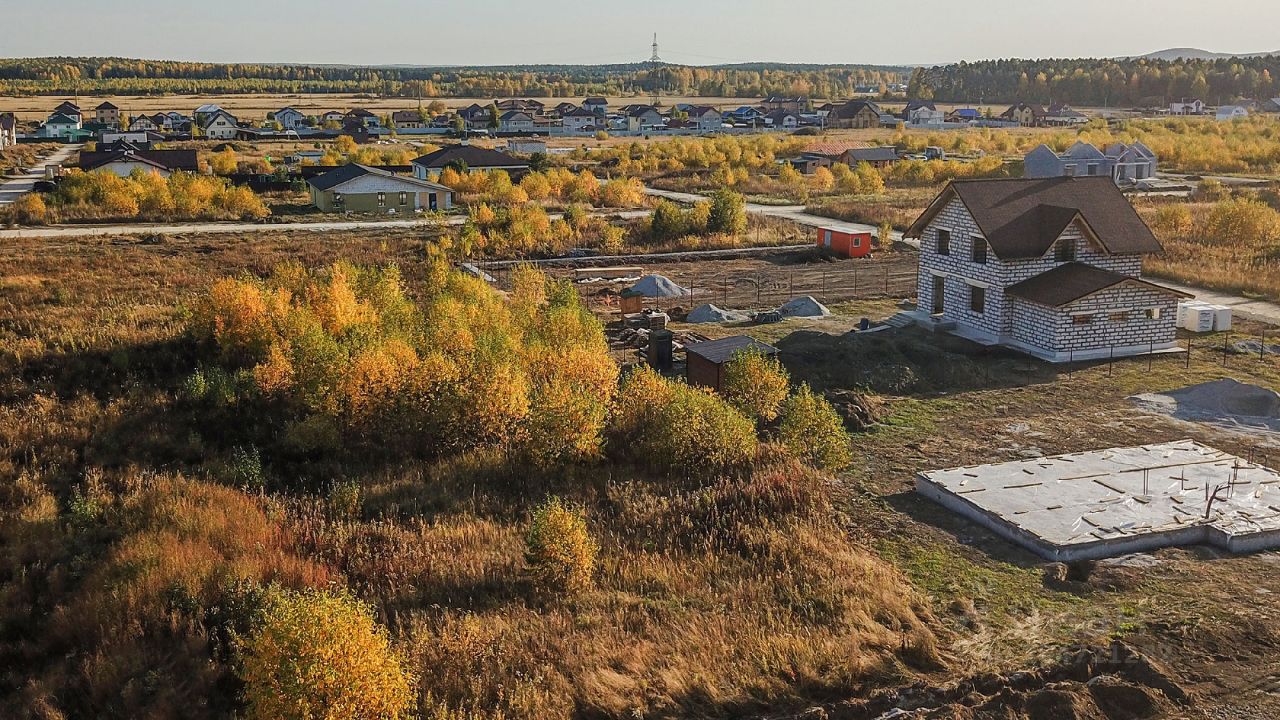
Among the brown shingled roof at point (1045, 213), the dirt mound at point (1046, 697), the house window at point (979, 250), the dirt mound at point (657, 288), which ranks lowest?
the dirt mound at point (1046, 697)

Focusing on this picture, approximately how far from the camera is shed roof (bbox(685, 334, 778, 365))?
2436cm

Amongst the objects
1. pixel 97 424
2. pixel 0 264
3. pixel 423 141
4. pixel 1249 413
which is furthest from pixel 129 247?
pixel 423 141

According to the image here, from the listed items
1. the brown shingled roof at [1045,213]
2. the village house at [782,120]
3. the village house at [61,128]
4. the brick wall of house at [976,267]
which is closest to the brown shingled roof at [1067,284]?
the brick wall of house at [976,267]

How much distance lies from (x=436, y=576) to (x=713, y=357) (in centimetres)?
1111

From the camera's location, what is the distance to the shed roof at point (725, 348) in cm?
2436

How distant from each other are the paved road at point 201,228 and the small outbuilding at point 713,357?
3411cm

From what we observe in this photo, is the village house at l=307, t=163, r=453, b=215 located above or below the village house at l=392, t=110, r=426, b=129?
below

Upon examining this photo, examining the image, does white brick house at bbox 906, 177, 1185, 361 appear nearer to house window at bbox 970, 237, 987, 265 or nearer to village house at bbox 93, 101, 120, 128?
house window at bbox 970, 237, 987, 265

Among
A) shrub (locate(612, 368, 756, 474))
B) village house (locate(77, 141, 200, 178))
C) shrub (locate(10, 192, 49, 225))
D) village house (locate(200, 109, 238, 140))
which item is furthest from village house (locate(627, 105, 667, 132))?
shrub (locate(612, 368, 756, 474))

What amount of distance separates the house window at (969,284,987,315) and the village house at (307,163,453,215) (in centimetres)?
4051

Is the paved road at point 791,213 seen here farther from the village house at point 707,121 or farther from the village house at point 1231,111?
the village house at point 1231,111

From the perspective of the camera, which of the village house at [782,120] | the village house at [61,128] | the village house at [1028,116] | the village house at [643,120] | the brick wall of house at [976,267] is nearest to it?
the brick wall of house at [976,267]

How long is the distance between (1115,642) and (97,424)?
63.7 feet

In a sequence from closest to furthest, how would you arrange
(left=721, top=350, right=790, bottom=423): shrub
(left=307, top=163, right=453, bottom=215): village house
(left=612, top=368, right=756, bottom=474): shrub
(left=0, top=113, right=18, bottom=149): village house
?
(left=612, top=368, right=756, bottom=474): shrub, (left=721, top=350, right=790, bottom=423): shrub, (left=307, top=163, right=453, bottom=215): village house, (left=0, top=113, right=18, bottom=149): village house
